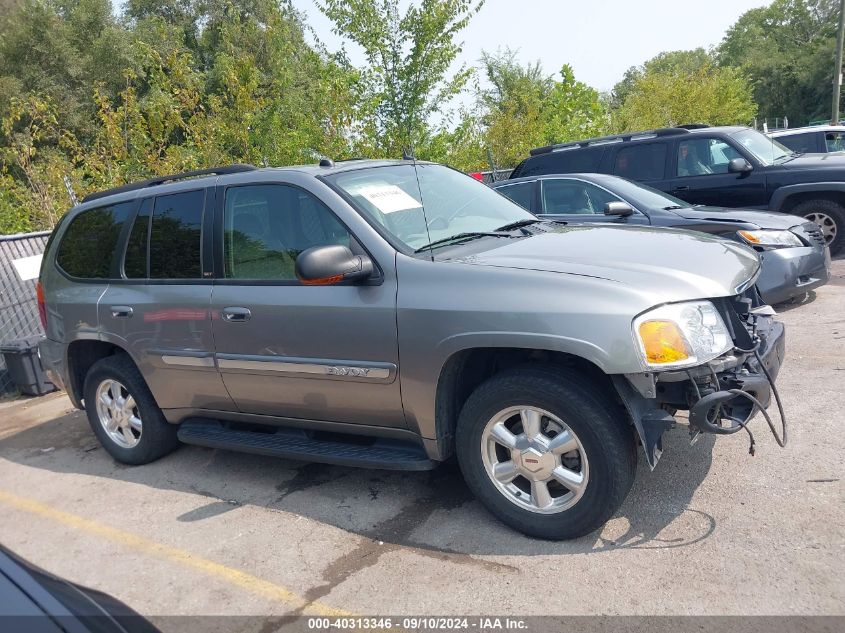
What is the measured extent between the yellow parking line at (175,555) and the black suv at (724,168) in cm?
779

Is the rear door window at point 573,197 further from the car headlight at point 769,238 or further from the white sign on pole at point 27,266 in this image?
the white sign on pole at point 27,266

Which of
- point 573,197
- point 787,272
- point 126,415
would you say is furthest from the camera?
point 573,197

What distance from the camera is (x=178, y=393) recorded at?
4.84m

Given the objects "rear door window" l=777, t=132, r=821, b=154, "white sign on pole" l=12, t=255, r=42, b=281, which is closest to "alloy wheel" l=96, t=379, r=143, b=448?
"white sign on pole" l=12, t=255, r=42, b=281

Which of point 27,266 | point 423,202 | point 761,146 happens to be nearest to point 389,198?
point 423,202

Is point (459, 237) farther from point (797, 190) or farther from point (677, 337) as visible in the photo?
point (797, 190)

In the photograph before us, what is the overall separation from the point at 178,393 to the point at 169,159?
24.7ft

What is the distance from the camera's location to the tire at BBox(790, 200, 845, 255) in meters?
9.23

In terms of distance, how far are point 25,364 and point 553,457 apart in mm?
6355

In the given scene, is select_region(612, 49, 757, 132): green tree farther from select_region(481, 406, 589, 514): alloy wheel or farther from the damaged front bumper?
select_region(481, 406, 589, 514): alloy wheel

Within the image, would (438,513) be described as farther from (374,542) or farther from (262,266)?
(262,266)

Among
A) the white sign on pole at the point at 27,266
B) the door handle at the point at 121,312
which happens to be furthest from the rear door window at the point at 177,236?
the white sign on pole at the point at 27,266

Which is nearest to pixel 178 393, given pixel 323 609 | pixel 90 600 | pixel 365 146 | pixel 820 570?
pixel 323 609

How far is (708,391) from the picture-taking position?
3.23 m
